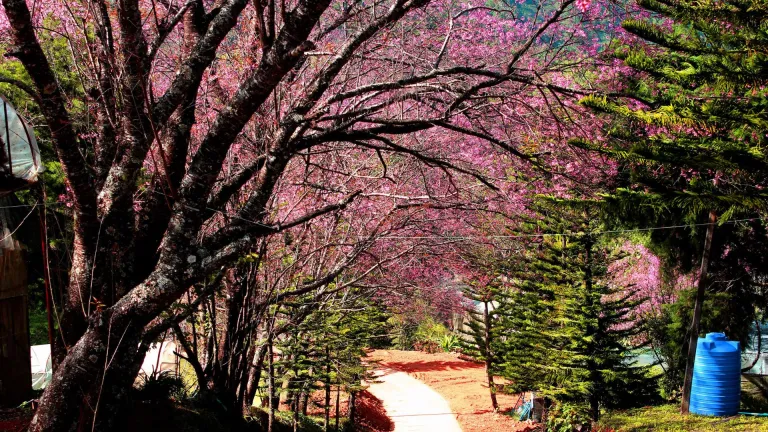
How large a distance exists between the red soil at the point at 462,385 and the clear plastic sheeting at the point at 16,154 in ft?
38.0

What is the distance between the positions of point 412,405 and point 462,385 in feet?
10.5

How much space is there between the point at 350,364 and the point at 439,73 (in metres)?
7.35

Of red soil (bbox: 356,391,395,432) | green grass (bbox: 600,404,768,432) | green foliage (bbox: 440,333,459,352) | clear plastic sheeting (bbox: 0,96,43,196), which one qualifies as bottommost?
red soil (bbox: 356,391,395,432)

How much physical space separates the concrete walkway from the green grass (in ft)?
11.7

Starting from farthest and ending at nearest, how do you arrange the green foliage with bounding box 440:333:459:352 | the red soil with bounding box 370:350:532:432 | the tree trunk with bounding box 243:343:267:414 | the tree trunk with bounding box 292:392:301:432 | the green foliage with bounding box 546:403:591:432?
the green foliage with bounding box 440:333:459:352 < the red soil with bounding box 370:350:532:432 < the green foliage with bounding box 546:403:591:432 < the tree trunk with bounding box 292:392:301:432 < the tree trunk with bounding box 243:343:267:414

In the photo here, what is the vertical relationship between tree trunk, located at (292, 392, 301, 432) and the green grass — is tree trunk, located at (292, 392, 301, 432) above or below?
above

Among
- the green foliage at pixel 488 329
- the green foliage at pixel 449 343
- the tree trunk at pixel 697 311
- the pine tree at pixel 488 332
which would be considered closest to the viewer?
the tree trunk at pixel 697 311

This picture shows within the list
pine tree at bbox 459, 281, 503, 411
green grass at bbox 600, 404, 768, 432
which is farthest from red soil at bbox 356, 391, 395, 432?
green grass at bbox 600, 404, 768, 432

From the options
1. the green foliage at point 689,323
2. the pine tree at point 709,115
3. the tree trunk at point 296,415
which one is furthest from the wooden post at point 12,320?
the green foliage at point 689,323

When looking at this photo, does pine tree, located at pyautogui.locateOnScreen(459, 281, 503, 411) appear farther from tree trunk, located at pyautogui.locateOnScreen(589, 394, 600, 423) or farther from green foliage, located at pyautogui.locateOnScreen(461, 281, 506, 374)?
tree trunk, located at pyautogui.locateOnScreen(589, 394, 600, 423)

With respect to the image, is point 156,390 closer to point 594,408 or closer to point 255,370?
point 255,370

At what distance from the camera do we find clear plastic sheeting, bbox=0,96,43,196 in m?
3.64

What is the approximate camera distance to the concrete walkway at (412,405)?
13.9m

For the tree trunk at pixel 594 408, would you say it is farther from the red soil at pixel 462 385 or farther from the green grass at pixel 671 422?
the red soil at pixel 462 385
